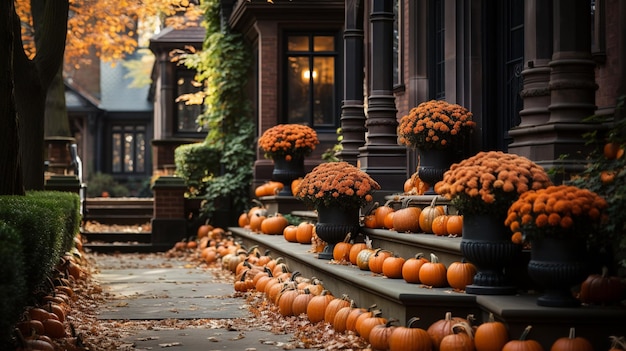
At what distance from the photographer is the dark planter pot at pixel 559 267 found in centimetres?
742

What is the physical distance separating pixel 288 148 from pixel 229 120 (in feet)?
17.7

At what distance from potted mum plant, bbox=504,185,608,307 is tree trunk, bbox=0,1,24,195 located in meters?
6.37

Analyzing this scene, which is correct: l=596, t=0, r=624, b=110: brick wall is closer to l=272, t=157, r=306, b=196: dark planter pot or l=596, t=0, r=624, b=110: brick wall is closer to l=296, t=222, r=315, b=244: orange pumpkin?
l=296, t=222, r=315, b=244: orange pumpkin

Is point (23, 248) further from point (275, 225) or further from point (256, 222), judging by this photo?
point (256, 222)

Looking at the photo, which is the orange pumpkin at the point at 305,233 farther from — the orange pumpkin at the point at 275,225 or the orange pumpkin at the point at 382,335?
the orange pumpkin at the point at 382,335

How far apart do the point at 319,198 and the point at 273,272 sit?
92.4 inches

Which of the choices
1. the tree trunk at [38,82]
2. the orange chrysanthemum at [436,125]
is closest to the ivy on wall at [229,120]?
the tree trunk at [38,82]

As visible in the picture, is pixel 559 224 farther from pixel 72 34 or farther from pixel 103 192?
pixel 103 192

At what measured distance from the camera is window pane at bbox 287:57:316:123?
22391 millimetres

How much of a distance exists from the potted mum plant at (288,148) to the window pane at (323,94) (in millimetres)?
3771

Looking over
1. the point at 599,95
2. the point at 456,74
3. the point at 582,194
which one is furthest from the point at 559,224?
the point at 456,74

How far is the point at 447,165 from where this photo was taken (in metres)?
12.2

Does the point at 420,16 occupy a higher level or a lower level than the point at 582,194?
higher

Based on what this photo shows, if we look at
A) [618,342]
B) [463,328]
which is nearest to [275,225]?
[463,328]
